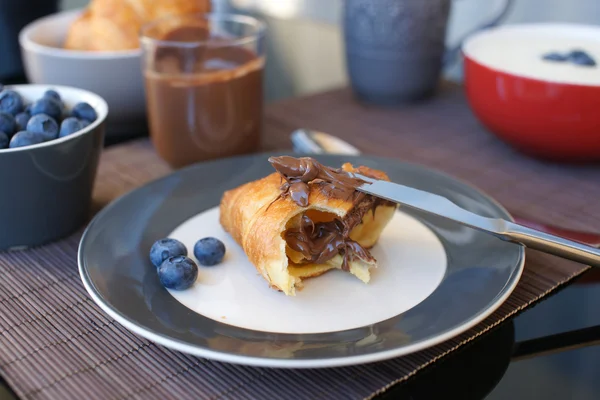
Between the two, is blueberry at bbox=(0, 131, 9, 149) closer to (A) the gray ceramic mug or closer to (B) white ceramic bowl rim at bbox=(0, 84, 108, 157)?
(B) white ceramic bowl rim at bbox=(0, 84, 108, 157)

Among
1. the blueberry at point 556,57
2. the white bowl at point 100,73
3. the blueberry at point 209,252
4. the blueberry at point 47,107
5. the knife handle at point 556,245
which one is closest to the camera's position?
→ the knife handle at point 556,245

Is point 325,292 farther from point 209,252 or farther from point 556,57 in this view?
point 556,57

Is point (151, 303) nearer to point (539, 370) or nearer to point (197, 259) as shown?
point (197, 259)

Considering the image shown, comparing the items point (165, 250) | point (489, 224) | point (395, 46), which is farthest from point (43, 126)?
point (395, 46)

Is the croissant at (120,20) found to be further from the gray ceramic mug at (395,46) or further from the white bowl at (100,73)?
the gray ceramic mug at (395,46)

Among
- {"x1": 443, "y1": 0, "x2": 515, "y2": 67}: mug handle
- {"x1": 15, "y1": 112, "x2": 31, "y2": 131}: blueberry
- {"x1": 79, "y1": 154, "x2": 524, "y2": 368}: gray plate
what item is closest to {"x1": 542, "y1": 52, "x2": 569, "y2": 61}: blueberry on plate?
{"x1": 443, "y1": 0, "x2": 515, "y2": 67}: mug handle

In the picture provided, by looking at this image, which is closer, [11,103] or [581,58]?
[11,103]

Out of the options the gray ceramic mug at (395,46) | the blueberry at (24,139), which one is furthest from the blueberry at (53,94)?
the gray ceramic mug at (395,46)
